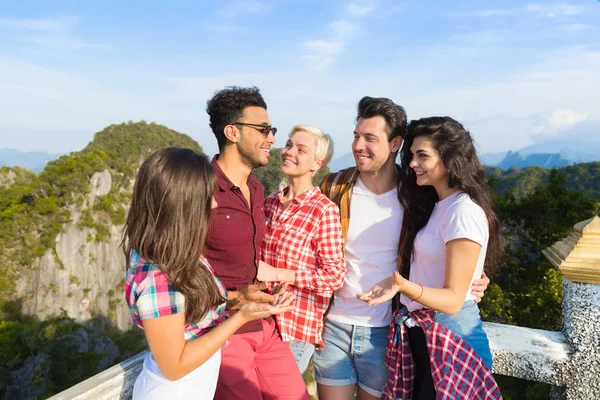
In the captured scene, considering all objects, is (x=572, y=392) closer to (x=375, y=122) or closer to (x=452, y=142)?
(x=452, y=142)

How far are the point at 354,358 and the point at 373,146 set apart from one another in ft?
5.00

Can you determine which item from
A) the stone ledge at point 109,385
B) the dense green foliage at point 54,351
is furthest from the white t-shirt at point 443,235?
the dense green foliage at point 54,351

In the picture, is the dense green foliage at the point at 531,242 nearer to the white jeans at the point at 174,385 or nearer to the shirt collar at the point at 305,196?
the shirt collar at the point at 305,196

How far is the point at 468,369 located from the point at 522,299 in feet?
21.4

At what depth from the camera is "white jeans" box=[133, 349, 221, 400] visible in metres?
1.88

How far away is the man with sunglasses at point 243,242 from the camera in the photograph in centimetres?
254

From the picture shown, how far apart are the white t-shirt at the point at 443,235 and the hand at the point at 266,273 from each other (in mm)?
867

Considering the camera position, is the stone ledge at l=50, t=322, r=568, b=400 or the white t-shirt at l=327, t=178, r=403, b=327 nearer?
the stone ledge at l=50, t=322, r=568, b=400

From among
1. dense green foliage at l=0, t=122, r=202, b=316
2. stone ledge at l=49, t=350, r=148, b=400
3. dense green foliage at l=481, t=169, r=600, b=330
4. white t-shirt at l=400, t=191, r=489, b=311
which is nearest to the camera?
stone ledge at l=49, t=350, r=148, b=400

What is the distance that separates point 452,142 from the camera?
276 cm

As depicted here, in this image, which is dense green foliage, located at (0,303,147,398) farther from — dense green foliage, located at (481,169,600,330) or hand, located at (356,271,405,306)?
hand, located at (356,271,405,306)

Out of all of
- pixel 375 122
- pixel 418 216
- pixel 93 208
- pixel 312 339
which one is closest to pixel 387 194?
pixel 418 216

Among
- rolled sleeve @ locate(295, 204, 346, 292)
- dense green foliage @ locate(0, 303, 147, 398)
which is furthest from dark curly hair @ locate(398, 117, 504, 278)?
dense green foliage @ locate(0, 303, 147, 398)

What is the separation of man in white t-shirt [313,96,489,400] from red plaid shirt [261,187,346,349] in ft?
0.42
